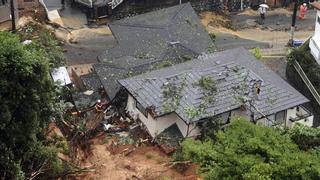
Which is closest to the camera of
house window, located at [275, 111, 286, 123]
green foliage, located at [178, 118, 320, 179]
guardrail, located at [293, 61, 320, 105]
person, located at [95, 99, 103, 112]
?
green foliage, located at [178, 118, 320, 179]

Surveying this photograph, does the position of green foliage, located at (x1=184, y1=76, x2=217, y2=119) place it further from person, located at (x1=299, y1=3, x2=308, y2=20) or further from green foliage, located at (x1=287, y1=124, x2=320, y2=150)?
person, located at (x1=299, y1=3, x2=308, y2=20)

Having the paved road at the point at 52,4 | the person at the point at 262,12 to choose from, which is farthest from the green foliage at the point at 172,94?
the person at the point at 262,12

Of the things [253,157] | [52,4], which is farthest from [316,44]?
[253,157]

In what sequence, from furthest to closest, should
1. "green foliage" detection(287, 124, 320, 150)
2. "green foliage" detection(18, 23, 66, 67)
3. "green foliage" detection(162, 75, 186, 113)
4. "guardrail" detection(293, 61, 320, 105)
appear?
1. "guardrail" detection(293, 61, 320, 105)
2. "green foliage" detection(18, 23, 66, 67)
3. "green foliage" detection(162, 75, 186, 113)
4. "green foliage" detection(287, 124, 320, 150)

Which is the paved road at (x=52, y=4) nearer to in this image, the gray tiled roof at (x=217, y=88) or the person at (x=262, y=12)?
the gray tiled roof at (x=217, y=88)

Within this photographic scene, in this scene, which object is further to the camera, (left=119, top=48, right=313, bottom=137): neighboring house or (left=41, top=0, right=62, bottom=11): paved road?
(left=41, top=0, right=62, bottom=11): paved road

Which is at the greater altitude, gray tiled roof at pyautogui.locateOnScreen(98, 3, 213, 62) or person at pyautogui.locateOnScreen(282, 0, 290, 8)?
gray tiled roof at pyautogui.locateOnScreen(98, 3, 213, 62)

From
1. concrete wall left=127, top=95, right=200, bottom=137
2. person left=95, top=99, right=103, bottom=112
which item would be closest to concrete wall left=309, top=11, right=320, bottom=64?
concrete wall left=127, top=95, right=200, bottom=137
